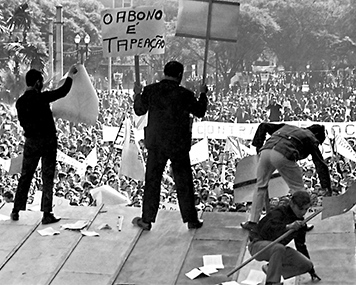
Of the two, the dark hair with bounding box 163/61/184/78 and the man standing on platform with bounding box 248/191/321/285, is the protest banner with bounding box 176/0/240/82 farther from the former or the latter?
the man standing on platform with bounding box 248/191/321/285

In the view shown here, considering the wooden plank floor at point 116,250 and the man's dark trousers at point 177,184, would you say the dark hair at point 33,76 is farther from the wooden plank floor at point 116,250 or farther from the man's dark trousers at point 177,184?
the wooden plank floor at point 116,250

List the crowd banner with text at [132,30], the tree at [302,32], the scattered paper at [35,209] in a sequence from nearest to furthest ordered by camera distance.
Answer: the crowd banner with text at [132,30]
the scattered paper at [35,209]
the tree at [302,32]

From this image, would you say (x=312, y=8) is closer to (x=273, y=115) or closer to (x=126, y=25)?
(x=273, y=115)

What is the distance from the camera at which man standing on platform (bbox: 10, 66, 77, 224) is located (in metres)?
7.85

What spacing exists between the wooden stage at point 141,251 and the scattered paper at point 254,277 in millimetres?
53

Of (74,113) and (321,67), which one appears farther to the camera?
(321,67)

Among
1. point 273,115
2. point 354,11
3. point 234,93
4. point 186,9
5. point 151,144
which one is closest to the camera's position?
point 151,144

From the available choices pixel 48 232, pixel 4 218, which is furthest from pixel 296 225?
pixel 4 218

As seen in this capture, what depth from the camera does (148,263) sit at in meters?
7.05

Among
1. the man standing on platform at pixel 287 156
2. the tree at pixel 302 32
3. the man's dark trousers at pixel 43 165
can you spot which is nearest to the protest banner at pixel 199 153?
the man's dark trousers at pixel 43 165

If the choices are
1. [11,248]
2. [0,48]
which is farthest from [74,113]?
[0,48]

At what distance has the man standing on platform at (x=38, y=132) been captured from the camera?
25.8 feet

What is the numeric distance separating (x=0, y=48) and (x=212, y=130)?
63.3ft

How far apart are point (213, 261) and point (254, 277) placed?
0.46 m
